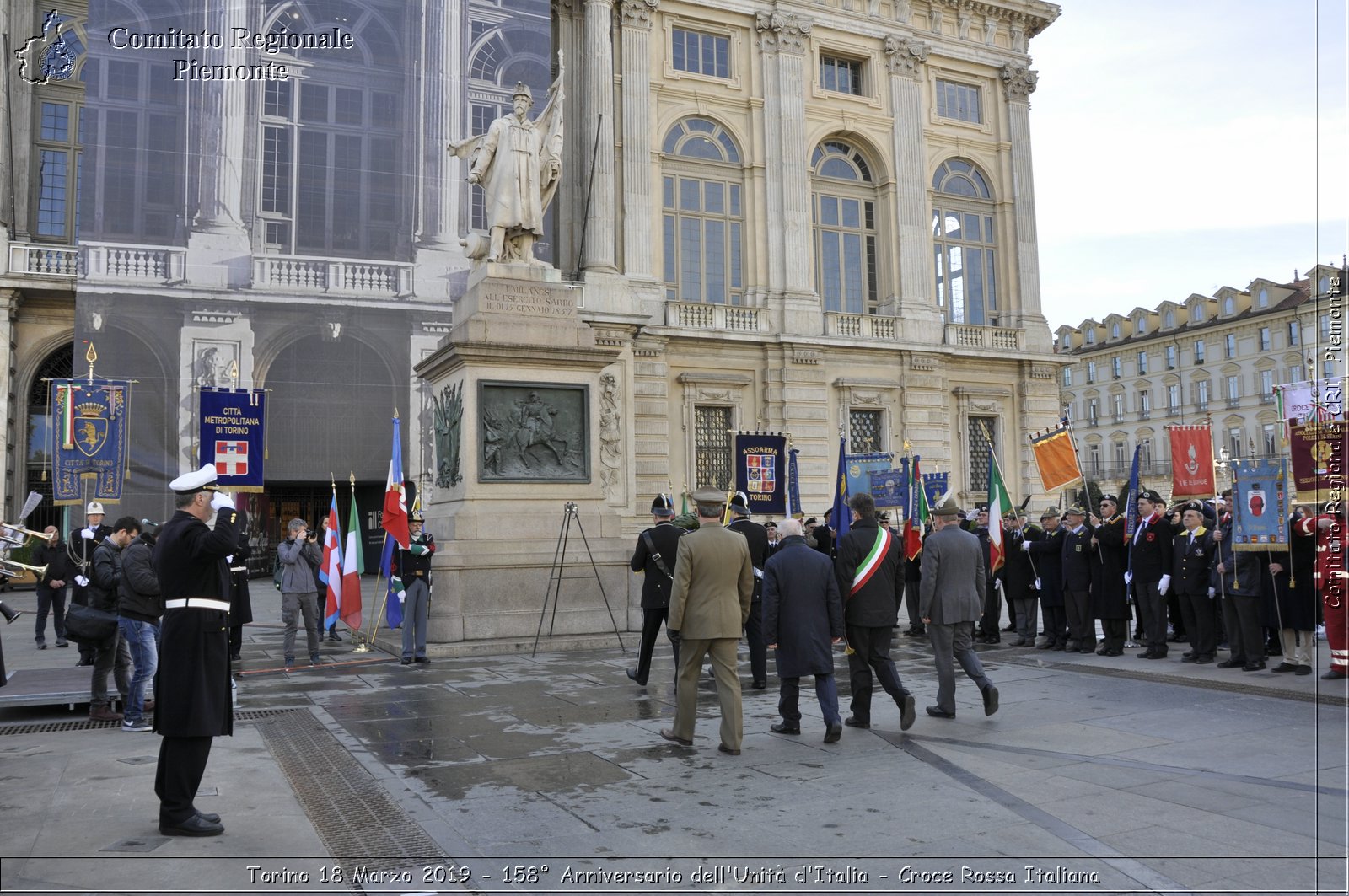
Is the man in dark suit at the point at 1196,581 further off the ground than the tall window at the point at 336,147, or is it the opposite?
the tall window at the point at 336,147

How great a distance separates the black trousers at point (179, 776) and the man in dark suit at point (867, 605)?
15.7 ft

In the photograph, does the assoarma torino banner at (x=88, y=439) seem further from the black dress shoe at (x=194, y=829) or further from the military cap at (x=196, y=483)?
the black dress shoe at (x=194, y=829)

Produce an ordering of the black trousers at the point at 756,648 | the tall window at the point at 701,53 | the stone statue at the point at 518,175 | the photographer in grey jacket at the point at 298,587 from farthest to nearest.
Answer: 1. the tall window at the point at 701,53
2. the stone statue at the point at 518,175
3. the photographer in grey jacket at the point at 298,587
4. the black trousers at the point at 756,648

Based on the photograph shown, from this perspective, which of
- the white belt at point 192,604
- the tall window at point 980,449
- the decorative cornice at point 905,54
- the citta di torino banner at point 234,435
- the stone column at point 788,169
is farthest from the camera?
the tall window at point 980,449

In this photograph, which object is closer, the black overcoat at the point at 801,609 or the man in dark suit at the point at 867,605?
the black overcoat at the point at 801,609

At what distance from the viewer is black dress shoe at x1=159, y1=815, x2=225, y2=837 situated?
212 inches

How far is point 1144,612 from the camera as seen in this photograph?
42.8 ft

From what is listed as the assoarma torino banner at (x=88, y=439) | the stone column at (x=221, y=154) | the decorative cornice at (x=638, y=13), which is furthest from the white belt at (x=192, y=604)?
the decorative cornice at (x=638, y=13)

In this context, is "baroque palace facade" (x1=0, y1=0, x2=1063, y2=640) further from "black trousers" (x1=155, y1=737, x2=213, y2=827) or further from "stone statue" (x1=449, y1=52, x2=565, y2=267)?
"black trousers" (x1=155, y1=737, x2=213, y2=827)

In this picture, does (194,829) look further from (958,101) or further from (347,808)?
(958,101)

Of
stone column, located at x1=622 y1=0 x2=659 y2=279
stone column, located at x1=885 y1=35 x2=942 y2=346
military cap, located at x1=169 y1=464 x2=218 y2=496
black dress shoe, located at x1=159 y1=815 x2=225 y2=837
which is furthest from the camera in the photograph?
stone column, located at x1=885 y1=35 x2=942 y2=346

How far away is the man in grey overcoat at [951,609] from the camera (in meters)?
8.59

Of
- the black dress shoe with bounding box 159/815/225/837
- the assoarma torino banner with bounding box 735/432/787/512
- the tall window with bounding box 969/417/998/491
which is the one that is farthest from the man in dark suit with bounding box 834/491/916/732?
the tall window with bounding box 969/417/998/491

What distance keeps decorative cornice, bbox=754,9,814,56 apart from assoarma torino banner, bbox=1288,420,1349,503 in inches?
1019
